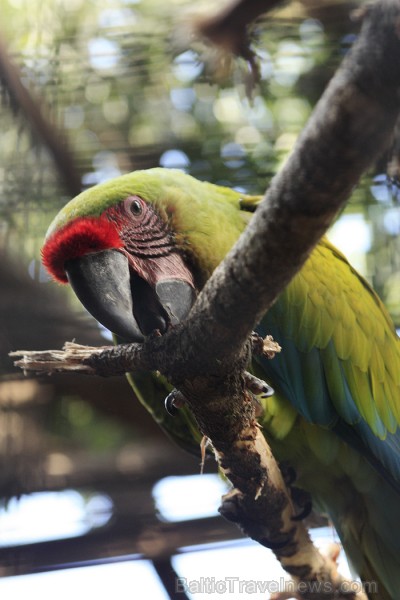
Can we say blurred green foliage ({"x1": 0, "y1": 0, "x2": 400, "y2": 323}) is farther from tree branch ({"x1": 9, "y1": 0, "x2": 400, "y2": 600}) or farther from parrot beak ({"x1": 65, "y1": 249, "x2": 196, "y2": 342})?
tree branch ({"x1": 9, "y1": 0, "x2": 400, "y2": 600})

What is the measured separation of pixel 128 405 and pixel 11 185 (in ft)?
3.25

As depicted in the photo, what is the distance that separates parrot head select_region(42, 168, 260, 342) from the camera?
185cm

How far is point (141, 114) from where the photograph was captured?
9.29 feet

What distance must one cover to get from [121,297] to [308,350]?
74cm

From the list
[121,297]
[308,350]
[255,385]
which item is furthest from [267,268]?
[308,350]

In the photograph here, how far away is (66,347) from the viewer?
1.66 metres

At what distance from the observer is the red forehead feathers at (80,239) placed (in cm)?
186

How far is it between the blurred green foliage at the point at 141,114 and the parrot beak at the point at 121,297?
87 centimetres

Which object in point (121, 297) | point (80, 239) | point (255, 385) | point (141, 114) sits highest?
point (141, 114)

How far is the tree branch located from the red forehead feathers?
1.22ft

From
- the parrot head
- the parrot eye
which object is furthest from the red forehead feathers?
the parrot eye

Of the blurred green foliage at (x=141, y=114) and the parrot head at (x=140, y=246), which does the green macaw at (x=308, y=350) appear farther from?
the blurred green foliage at (x=141, y=114)

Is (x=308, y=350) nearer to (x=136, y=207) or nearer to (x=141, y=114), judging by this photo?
(x=136, y=207)

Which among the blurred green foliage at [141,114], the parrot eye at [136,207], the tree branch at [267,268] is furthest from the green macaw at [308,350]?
the blurred green foliage at [141,114]
